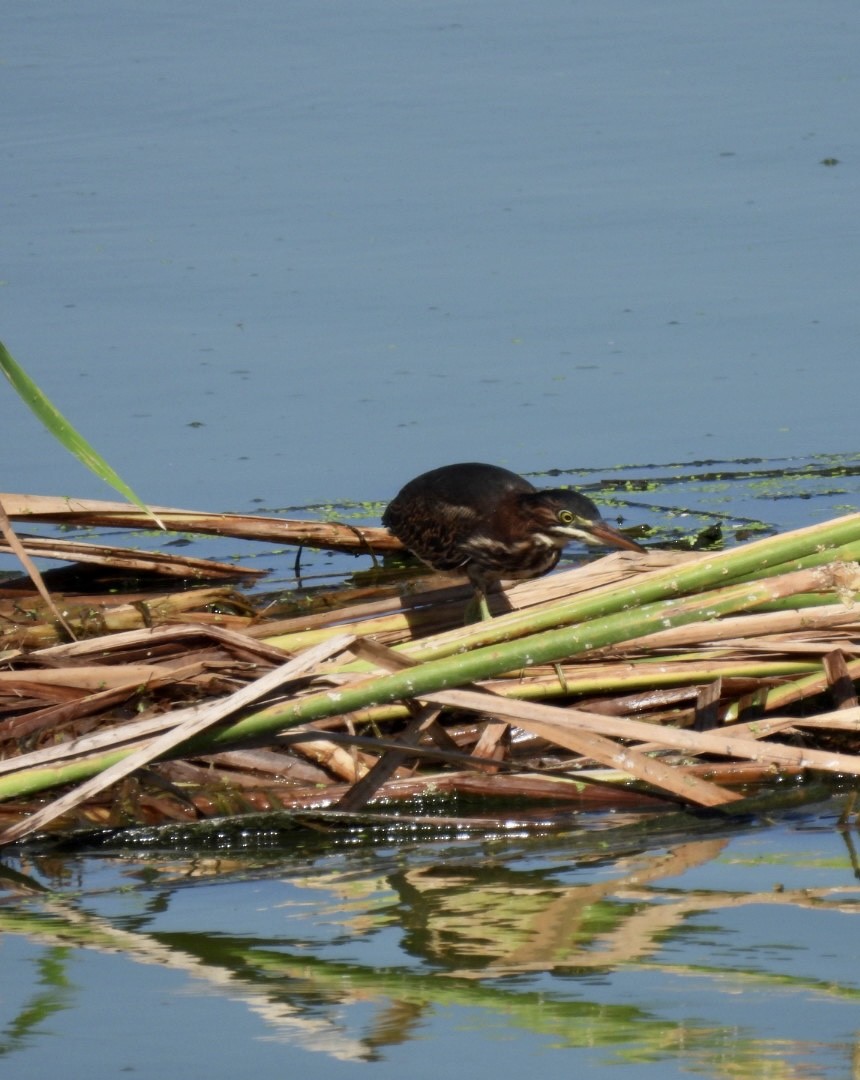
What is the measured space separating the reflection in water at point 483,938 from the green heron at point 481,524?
2.39m

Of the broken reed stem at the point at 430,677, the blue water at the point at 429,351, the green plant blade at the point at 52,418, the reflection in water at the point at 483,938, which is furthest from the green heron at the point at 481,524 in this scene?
the green plant blade at the point at 52,418

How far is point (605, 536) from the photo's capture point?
23.1 ft

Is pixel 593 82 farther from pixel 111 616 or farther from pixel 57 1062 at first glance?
pixel 57 1062

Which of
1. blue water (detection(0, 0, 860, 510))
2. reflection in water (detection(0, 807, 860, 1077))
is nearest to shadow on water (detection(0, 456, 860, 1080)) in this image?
reflection in water (detection(0, 807, 860, 1077))

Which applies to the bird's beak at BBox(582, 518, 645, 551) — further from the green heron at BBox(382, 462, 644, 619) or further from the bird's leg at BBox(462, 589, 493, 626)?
the bird's leg at BBox(462, 589, 493, 626)

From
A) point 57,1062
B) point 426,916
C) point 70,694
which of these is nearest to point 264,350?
point 70,694

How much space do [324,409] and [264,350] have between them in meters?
0.85

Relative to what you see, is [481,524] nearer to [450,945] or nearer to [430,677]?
[430,677]

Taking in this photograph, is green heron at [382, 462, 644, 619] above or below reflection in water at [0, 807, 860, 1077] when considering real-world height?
above

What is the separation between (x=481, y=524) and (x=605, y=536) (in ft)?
2.31

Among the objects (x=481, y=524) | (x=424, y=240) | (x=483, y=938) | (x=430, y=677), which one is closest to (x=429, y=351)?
(x=424, y=240)

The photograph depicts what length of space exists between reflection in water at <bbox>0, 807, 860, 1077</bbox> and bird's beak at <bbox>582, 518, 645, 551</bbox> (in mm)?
1898

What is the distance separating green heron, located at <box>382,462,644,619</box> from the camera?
7.44 meters

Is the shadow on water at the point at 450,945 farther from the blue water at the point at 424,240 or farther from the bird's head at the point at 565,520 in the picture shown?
the blue water at the point at 424,240
